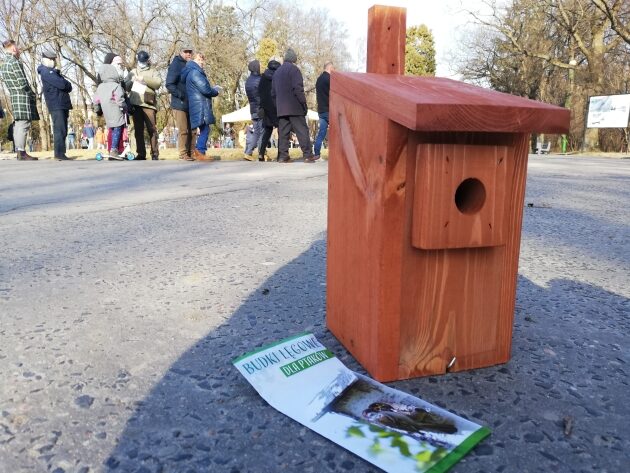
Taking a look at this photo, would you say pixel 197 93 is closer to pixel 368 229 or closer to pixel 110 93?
pixel 110 93

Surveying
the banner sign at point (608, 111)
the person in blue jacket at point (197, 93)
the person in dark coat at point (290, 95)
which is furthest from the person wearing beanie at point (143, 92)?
the banner sign at point (608, 111)

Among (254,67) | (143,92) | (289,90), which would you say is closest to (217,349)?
(289,90)

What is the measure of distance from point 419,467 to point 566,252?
83.2 inches

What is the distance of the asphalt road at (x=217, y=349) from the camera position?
101cm

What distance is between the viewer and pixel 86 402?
1.17 meters

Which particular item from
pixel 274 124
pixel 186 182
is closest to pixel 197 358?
pixel 186 182

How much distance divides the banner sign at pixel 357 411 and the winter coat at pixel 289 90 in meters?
7.22

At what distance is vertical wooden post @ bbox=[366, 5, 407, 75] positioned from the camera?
1476 millimetres

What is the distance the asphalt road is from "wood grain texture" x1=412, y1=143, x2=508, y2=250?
1.21 ft

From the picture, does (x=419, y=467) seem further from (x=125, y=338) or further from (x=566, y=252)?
(x=566, y=252)

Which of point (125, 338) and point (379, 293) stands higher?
point (379, 293)

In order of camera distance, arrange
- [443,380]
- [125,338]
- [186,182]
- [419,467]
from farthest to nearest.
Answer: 1. [186,182]
2. [125,338]
3. [443,380]
4. [419,467]

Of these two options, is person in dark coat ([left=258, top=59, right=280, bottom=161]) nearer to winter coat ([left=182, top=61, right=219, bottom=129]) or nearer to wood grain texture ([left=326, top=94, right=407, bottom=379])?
winter coat ([left=182, top=61, right=219, bottom=129])

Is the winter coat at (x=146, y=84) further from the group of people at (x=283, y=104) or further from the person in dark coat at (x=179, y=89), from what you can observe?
the group of people at (x=283, y=104)
